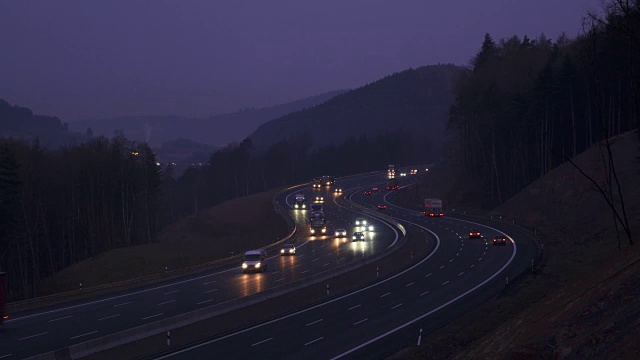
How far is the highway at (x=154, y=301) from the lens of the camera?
28.2 metres

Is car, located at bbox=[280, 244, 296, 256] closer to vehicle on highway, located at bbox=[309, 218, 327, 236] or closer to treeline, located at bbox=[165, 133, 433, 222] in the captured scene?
vehicle on highway, located at bbox=[309, 218, 327, 236]

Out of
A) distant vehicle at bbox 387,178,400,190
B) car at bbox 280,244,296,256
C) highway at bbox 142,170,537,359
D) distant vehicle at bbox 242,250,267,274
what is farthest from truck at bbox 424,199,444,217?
distant vehicle at bbox 387,178,400,190

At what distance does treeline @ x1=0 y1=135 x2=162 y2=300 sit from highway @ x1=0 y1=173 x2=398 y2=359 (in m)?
22.0

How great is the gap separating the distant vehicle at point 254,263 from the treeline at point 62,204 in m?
22.4

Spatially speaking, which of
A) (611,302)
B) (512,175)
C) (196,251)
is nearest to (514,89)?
(512,175)

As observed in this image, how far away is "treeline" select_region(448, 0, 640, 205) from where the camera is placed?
242 feet

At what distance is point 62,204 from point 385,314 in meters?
54.5

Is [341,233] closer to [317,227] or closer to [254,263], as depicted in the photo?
[317,227]

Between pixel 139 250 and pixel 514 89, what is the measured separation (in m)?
62.5

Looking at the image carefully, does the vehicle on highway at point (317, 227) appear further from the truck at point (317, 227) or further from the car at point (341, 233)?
the car at point (341, 233)

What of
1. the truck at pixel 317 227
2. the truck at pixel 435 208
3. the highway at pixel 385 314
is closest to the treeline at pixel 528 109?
the truck at pixel 435 208

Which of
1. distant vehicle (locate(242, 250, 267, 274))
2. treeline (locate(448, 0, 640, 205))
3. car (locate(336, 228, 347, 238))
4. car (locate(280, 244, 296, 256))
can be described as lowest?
car (locate(336, 228, 347, 238))

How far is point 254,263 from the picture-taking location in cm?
4775

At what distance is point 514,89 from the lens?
95.9m
